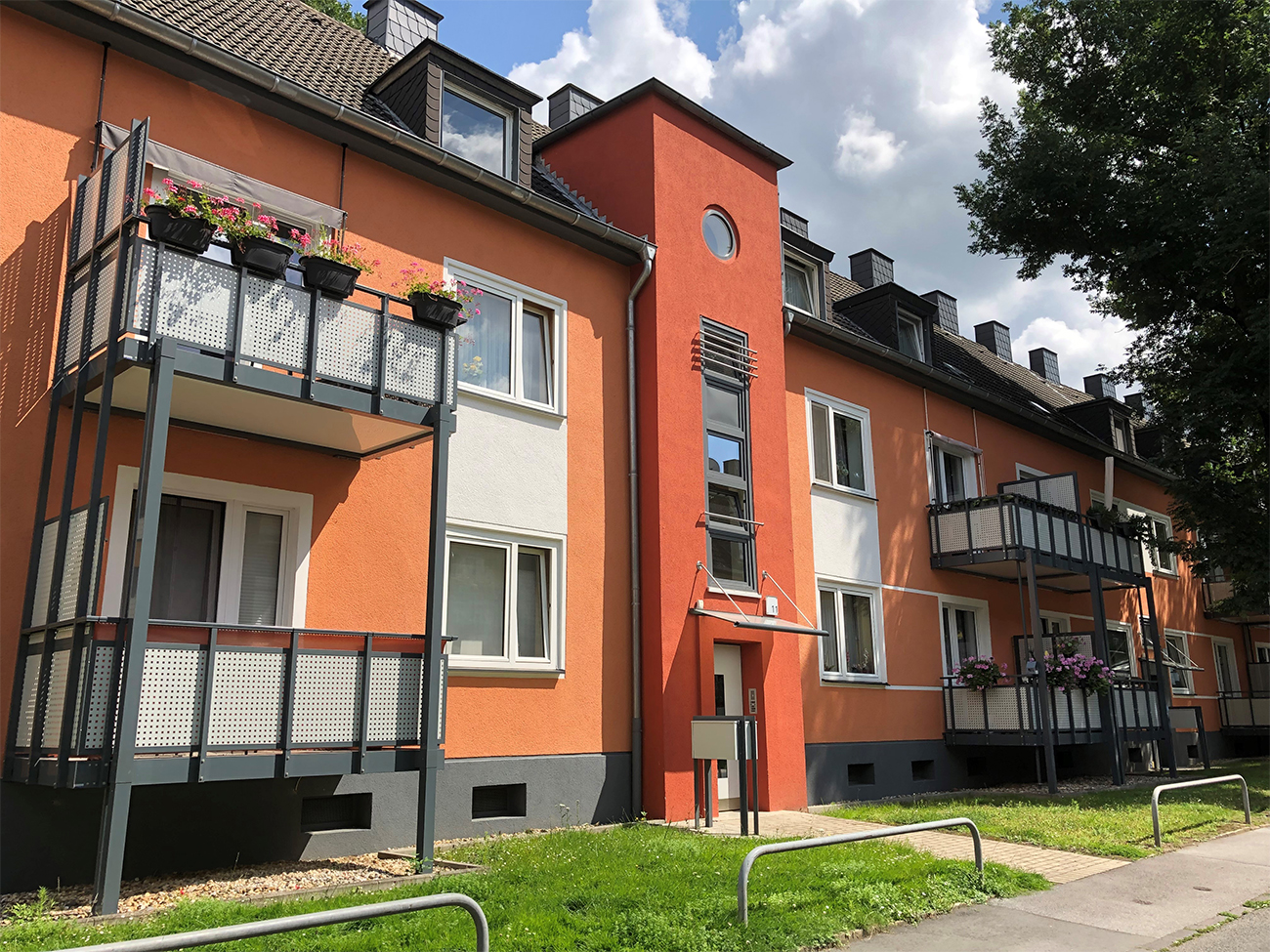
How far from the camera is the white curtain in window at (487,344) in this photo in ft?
39.2

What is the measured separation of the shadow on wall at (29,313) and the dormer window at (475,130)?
510 cm

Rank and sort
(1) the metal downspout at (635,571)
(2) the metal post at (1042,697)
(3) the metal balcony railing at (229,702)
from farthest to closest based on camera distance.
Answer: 1. (2) the metal post at (1042,697)
2. (1) the metal downspout at (635,571)
3. (3) the metal balcony railing at (229,702)

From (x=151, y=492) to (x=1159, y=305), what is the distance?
56.4 ft

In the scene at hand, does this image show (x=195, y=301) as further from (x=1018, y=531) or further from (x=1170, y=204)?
(x=1170, y=204)

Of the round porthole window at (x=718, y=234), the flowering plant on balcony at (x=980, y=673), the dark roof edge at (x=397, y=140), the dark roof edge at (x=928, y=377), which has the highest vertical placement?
the round porthole window at (x=718, y=234)

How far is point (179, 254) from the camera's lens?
8125mm

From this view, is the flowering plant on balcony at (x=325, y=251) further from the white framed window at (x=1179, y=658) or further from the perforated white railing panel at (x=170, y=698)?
the white framed window at (x=1179, y=658)

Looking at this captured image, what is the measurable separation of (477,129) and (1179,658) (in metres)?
23.7

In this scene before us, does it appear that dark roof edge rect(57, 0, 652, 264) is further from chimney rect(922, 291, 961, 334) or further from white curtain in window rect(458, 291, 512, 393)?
chimney rect(922, 291, 961, 334)

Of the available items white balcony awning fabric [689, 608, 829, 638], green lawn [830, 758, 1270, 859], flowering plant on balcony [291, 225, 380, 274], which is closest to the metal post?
green lawn [830, 758, 1270, 859]

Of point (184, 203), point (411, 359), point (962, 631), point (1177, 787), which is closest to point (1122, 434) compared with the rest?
point (962, 631)

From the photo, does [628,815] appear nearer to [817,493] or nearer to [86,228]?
[817,493]

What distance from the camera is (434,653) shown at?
9203mm

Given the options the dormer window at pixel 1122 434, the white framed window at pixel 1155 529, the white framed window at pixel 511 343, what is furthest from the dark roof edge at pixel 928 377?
the white framed window at pixel 511 343
